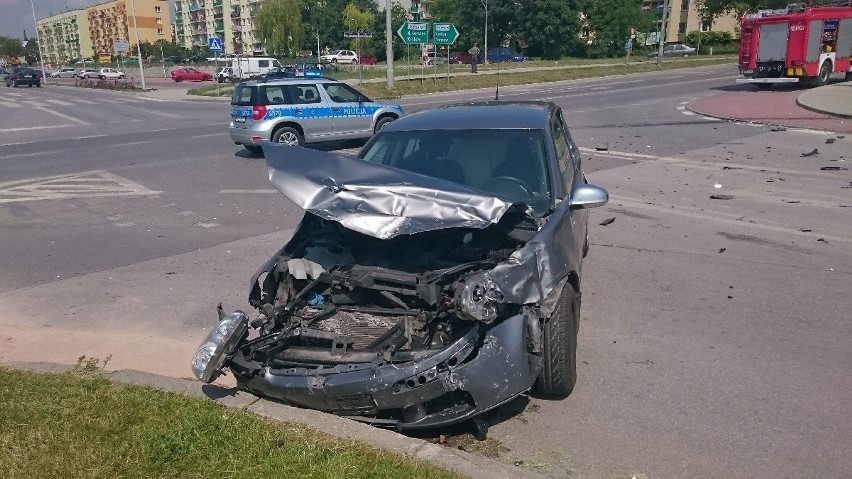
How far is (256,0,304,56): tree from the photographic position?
72.2 metres

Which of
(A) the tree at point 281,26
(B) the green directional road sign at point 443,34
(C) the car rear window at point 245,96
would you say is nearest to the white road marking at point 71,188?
(C) the car rear window at point 245,96

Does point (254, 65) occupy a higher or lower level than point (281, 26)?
lower

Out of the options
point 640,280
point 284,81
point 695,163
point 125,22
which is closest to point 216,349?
point 640,280

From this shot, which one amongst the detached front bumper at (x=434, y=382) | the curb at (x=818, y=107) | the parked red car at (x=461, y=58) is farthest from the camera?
the parked red car at (x=461, y=58)

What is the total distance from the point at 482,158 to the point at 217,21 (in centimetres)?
14941

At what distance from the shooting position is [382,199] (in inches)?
165

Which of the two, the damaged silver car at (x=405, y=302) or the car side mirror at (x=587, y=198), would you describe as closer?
the damaged silver car at (x=405, y=302)

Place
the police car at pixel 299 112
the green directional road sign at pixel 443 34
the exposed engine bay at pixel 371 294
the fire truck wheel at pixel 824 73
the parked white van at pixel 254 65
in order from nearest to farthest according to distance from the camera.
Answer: the exposed engine bay at pixel 371 294
the police car at pixel 299 112
the fire truck wheel at pixel 824 73
the green directional road sign at pixel 443 34
the parked white van at pixel 254 65

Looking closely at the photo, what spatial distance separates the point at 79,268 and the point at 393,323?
5.15 m

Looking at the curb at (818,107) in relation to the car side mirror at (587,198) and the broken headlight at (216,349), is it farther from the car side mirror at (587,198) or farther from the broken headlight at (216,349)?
the broken headlight at (216,349)

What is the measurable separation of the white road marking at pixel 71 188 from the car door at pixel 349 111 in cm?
503

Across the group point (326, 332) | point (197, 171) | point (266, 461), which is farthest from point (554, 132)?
point (197, 171)

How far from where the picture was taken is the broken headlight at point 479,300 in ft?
11.8

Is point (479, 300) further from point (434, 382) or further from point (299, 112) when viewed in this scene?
point (299, 112)
